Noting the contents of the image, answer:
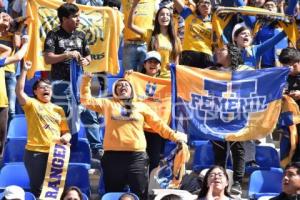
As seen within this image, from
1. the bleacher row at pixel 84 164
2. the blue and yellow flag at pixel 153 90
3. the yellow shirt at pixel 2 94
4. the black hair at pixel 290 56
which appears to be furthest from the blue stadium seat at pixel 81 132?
the black hair at pixel 290 56

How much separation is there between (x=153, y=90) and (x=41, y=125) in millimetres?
1744

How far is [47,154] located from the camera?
9.93m

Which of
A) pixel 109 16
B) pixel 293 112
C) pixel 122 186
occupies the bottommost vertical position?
pixel 122 186

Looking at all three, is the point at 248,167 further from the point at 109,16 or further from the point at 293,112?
the point at 109,16

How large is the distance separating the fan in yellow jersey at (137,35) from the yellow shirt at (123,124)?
2.09 meters

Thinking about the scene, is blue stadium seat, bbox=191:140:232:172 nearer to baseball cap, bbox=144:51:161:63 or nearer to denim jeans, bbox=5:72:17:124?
baseball cap, bbox=144:51:161:63

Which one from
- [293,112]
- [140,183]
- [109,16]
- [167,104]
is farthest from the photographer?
[109,16]

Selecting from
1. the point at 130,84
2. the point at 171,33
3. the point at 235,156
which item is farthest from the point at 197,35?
the point at 130,84

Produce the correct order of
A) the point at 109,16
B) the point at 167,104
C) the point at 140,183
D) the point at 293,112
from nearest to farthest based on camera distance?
the point at 140,183, the point at 293,112, the point at 167,104, the point at 109,16

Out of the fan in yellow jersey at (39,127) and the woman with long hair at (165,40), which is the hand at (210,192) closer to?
the fan in yellow jersey at (39,127)

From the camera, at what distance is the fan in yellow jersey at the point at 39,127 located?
990 cm

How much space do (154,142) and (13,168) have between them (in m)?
1.60

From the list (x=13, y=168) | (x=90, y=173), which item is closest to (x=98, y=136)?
(x=90, y=173)

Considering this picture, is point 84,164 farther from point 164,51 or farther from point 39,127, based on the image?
point 164,51
